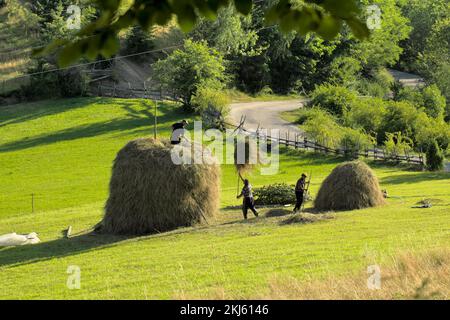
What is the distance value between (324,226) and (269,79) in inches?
2615

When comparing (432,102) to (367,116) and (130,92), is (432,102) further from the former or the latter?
(130,92)

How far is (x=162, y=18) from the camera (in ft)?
18.8

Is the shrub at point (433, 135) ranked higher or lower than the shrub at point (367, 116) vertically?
lower

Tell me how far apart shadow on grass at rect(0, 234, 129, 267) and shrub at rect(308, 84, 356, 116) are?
5113cm

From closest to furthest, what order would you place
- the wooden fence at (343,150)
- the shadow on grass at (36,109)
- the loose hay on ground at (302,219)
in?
the loose hay on ground at (302,219) → the wooden fence at (343,150) → the shadow on grass at (36,109)

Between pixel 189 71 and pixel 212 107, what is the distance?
24.2 feet

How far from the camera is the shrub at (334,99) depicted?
75.3 meters

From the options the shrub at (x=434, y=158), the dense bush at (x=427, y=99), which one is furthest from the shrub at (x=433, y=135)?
the dense bush at (x=427, y=99)

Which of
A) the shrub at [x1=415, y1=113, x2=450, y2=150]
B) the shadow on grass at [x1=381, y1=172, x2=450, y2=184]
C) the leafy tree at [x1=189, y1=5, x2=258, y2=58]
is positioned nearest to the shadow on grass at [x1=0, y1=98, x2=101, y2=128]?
the leafy tree at [x1=189, y1=5, x2=258, y2=58]

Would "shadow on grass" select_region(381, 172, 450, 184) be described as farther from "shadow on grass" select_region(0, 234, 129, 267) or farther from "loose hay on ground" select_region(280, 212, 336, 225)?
"shadow on grass" select_region(0, 234, 129, 267)

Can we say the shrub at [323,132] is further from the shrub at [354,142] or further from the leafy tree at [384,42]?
the leafy tree at [384,42]

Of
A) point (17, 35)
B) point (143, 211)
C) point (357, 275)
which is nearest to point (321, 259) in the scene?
point (357, 275)

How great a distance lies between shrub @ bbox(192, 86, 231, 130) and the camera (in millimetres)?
67688

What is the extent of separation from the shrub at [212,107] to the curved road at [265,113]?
5.26 feet
